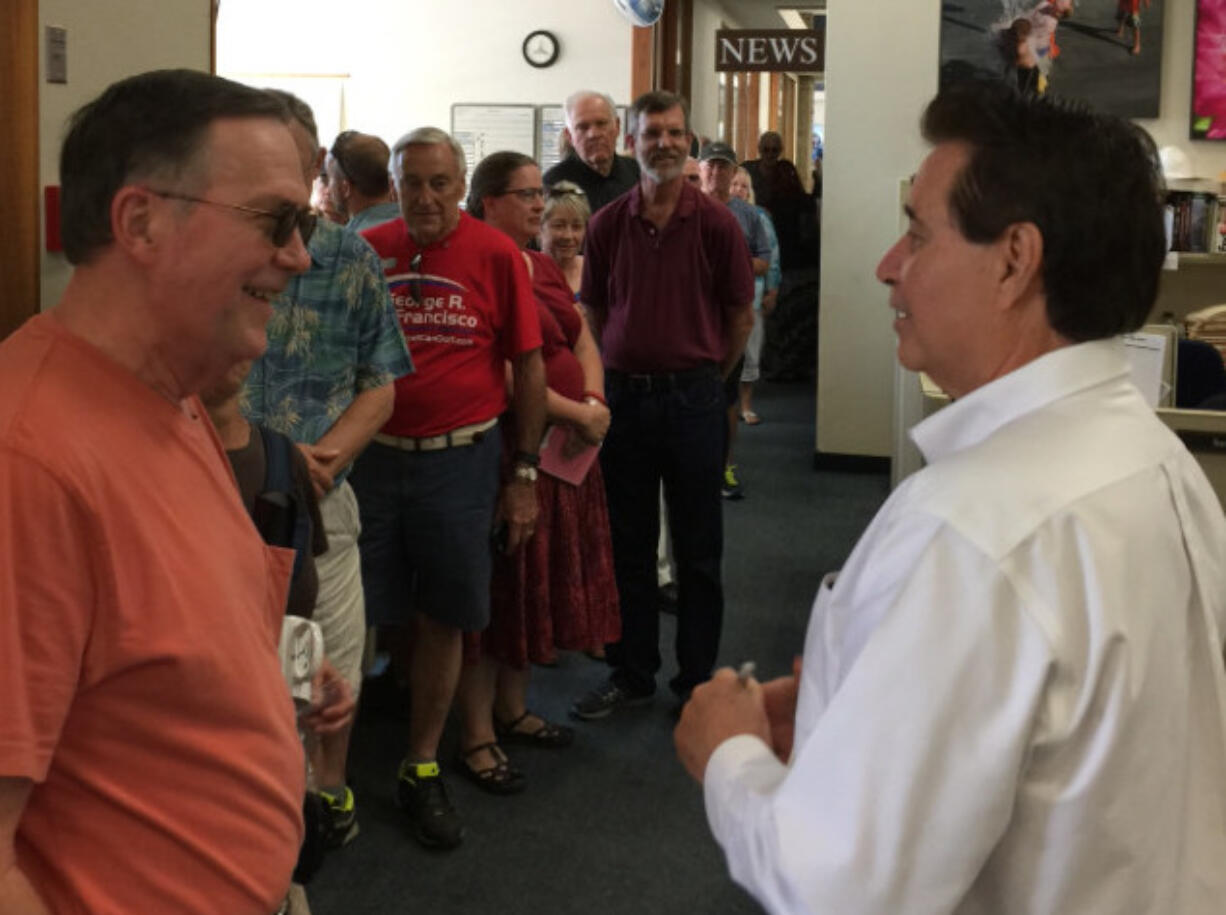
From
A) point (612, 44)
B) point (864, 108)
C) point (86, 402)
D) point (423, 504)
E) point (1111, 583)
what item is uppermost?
point (612, 44)

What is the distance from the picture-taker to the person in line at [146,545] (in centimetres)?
102

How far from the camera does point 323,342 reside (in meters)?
2.63

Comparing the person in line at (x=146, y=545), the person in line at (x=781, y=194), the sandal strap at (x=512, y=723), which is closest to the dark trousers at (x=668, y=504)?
the sandal strap at (x=512, y=723)

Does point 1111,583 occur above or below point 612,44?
below

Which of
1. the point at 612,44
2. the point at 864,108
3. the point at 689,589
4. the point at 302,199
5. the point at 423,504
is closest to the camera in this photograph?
the point at 302,199

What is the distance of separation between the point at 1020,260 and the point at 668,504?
279 centimetres

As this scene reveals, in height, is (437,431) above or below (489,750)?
above

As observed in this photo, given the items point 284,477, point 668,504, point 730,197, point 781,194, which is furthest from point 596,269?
point 781,194

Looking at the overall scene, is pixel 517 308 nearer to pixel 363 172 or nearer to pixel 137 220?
pixel 363 172

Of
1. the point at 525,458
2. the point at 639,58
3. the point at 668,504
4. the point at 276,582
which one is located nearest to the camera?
the point at 276,582

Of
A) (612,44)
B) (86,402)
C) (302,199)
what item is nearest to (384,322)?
(302,199)

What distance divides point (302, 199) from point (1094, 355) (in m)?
0.70

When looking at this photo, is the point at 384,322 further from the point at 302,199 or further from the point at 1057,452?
the point at 1057,452

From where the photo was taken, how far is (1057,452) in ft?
3.54
